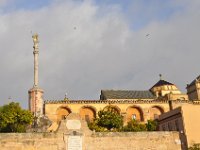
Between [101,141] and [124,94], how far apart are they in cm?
3412

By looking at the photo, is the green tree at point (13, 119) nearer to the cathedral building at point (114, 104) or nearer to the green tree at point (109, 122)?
the cathedral building at point (114, 104)

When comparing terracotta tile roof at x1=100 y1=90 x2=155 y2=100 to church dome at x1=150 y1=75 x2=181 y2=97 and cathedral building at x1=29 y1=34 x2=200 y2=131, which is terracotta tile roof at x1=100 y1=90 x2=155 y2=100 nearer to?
cathedral building at x1=29 y1=34 x2=200 y2=131

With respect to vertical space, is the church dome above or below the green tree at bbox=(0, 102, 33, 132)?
above

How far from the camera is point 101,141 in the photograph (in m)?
29.5

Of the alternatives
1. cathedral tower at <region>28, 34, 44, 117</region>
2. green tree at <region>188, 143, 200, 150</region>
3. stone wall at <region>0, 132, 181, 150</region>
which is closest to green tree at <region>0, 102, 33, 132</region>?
cathedral tower at <region>28, 34, 44, 117</region>

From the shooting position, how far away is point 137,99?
6084cm

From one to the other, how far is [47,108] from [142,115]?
51.3 ft

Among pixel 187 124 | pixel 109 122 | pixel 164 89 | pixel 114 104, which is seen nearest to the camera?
pixel 187 124

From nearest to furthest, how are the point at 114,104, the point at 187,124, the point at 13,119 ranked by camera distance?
the point at 187,124 → the point at 13,119 → the point at 114,104

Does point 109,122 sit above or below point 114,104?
below

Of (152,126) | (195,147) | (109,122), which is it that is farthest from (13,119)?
(195,147)

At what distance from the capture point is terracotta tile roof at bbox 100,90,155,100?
61594 millimetres

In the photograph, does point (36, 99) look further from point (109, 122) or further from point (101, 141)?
point (101, 141)

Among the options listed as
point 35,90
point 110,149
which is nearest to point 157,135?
point 110,149
